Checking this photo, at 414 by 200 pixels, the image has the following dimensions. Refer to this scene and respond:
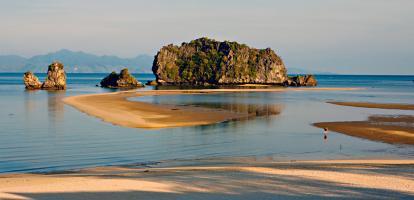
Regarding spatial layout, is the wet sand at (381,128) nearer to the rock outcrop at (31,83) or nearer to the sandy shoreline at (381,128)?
the sandy shoreline at (381,128)

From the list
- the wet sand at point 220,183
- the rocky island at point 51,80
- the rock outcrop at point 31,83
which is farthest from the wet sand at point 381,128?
the rock outcrop at point 31,83

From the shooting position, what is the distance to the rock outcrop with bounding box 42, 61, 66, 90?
134m

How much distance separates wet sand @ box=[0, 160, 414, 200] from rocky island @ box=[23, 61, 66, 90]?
115 meters

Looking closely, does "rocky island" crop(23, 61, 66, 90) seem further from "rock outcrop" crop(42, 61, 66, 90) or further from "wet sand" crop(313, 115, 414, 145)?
"wet sand" crop(313, 115, 414, 145)

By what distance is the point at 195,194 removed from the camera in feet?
59.3

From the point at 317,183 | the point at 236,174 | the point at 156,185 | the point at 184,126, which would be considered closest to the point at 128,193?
the point at 156,185

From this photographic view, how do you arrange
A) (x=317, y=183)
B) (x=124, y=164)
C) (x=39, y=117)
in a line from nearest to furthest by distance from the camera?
(x=317, y=183)
(x=124, y=164)
(x=39, y=117)

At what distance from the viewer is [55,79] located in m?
135

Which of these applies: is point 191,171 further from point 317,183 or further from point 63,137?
point 63,137

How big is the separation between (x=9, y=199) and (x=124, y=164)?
9.90m

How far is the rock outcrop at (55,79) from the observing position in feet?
438

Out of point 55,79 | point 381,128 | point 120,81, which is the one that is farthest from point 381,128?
point 120,81

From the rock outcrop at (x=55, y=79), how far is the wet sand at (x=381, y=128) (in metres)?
99.6

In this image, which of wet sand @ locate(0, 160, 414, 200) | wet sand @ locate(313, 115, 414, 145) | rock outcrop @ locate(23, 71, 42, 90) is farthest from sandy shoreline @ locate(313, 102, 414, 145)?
rock outcrop @ locate(23, 71, 42, 90)
